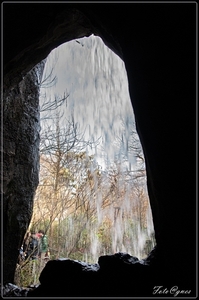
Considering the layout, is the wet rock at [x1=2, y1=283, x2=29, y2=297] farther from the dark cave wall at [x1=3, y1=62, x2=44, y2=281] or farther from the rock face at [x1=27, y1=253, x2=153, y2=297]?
the dark cave wall at [x1=3, y1=62, x2=44, y2=281]

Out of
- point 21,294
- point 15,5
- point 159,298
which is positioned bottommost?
point 21,294

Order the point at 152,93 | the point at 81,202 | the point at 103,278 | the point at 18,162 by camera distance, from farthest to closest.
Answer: the point at 81,202 → the point at 18,162 → the point at 103,278 → the point at 152,93

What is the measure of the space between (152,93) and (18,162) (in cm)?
155

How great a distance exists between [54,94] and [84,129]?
1.31 metres

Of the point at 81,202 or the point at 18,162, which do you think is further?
the point at 81,202

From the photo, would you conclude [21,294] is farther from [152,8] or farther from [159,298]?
[152,8]

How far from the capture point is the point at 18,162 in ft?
8.84

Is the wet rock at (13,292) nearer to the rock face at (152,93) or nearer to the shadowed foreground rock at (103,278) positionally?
the shadowed foreground rock at (103,278)

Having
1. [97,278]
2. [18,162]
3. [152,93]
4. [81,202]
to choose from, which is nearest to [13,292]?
[97,278]

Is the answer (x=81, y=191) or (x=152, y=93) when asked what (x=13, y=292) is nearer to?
(x=152, y=93)

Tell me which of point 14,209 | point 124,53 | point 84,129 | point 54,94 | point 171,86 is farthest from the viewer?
point 84,129

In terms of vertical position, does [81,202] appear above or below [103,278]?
below

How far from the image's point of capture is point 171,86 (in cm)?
165

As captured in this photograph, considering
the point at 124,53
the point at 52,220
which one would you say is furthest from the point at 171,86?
the point at 52,220
